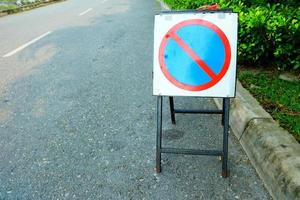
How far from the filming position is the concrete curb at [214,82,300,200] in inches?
92.7

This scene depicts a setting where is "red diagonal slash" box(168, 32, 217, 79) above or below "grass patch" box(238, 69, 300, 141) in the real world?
above

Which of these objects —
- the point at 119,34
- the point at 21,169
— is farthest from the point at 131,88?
the point at 119,34

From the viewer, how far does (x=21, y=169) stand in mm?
2996

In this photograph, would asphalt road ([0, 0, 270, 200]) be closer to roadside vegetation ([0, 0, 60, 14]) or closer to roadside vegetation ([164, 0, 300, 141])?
roadside vegetation ([164, 0, 300, 141])

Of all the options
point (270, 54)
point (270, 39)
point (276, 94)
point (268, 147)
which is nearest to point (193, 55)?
point (268, 147)

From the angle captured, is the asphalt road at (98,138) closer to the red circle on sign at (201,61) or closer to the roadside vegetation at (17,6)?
the red circle on sign at (201,61)

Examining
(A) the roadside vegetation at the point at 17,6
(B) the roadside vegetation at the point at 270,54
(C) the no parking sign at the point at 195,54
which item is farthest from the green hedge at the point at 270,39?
(A) the roadside vegetation at the point at 17,6

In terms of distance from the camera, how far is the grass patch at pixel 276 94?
3.28 m

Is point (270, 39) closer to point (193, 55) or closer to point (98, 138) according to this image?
point (193, 55)

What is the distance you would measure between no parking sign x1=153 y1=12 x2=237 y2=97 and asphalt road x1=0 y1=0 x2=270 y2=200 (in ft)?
2.19

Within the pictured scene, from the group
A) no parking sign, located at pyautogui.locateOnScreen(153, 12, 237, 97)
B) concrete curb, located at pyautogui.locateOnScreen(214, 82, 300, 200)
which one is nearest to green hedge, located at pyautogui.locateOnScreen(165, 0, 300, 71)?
concrete curb, located at pyautogui.locateOnScreen(214, 82, 300, 200)

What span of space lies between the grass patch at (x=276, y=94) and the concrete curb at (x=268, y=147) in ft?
0.54

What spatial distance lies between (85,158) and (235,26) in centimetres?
167

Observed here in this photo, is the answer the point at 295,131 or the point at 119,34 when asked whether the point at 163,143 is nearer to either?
the point at 295,131
